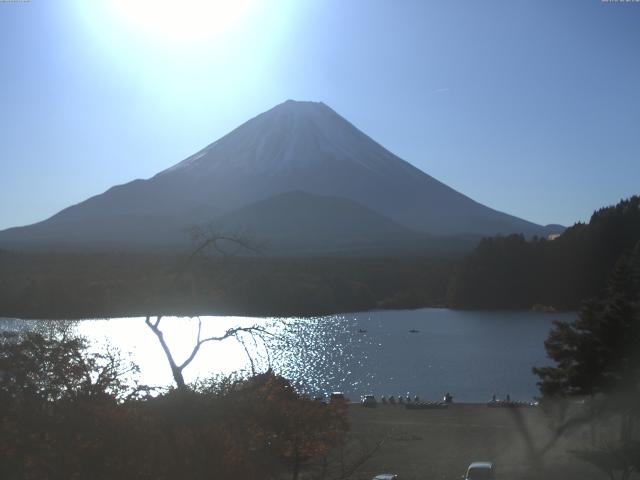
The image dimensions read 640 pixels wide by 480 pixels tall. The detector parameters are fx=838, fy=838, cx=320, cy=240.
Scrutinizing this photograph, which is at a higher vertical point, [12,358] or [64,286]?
[64,286]

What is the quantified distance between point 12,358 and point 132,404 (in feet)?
3.21

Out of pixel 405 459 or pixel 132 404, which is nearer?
pixel 132 404

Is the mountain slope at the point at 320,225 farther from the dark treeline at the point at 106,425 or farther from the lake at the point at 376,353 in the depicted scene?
the dark treeline at the point at 106,425

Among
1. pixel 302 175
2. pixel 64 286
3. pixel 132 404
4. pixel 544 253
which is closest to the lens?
pixel 132 404

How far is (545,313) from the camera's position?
49188 millimetres

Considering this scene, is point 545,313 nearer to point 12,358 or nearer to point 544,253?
point 544,253

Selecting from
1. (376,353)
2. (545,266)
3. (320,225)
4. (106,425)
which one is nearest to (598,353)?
(106,425)

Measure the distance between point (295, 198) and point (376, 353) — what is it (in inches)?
2605

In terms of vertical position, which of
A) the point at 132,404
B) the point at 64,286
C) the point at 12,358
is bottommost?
the point at 132,404

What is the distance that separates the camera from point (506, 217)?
10756 centimetres

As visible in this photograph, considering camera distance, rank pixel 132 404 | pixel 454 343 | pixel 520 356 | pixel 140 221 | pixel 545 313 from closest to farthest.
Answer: pixel 132 404, pixel 520 356, pixel 454 343, pixel 545 313, pixel 140 221

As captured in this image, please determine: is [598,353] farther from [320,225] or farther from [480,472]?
[320,225]

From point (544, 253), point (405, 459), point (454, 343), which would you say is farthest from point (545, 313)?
point (405, 459)

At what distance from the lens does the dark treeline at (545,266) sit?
5131cm
